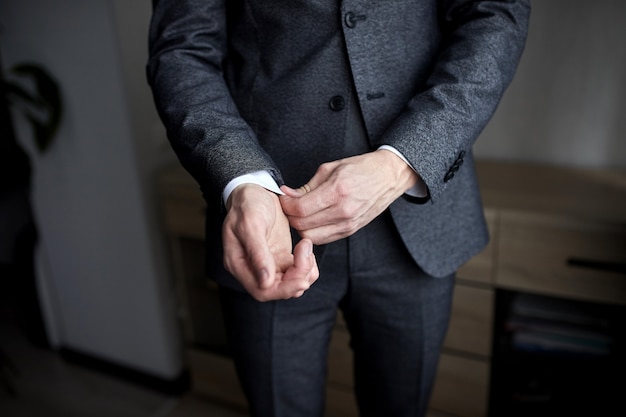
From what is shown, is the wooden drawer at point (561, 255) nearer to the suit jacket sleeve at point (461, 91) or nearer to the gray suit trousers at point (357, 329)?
the gray suit trousers at point (357, 329)

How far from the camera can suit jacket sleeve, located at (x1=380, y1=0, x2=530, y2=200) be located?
0.76 metres

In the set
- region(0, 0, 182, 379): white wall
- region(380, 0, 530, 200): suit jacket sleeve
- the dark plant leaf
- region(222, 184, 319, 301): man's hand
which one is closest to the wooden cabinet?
region(0, 0, 182, 379): white wall

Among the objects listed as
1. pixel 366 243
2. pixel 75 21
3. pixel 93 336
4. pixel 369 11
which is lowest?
pixel 93 336

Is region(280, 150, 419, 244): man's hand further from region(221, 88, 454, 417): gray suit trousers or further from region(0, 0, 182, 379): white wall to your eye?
region(0, 0, 182, 379): white wall

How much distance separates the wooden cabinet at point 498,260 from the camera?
51.9 inches

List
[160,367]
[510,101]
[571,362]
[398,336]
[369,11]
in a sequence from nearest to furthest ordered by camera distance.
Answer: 1. [369,11]
2. [398,336]
3. [571,362]
4. [510,101]
5. [160,367]

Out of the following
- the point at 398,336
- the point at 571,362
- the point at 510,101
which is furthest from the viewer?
the point at 510,101

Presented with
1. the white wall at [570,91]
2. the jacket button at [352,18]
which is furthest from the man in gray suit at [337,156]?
the white wall at [570,91]

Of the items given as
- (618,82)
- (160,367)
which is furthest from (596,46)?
(160,367)

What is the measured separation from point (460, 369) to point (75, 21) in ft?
4.72

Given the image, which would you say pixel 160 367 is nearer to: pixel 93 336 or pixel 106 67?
pixel 93 336

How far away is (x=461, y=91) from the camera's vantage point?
781mm

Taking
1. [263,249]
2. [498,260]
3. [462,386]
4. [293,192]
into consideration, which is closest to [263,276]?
[263,249]

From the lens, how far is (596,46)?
1540 millimetres
